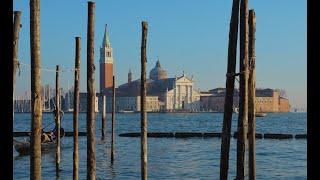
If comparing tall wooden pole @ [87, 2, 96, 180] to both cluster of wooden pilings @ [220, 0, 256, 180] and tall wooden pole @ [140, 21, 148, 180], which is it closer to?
tall wooden pole @ [140, 21, 148, 180]

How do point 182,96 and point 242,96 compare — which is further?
point 182,96

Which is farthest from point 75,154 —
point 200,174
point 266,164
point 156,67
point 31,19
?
point 156,67

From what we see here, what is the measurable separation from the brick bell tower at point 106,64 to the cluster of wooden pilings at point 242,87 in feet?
456

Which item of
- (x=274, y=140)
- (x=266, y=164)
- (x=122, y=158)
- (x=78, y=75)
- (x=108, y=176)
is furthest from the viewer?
(x=274, y=140)

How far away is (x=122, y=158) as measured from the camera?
88.0 feet

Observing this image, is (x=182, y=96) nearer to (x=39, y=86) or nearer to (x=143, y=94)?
(x=143, y=94)

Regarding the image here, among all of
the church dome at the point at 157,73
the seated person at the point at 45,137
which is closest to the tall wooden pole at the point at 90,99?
the seated person at the point at 45,137

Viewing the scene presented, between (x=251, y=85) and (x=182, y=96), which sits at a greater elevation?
(x=182, y=96)

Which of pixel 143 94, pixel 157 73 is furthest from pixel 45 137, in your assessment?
pixel 157 73

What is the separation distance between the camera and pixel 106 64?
150125mm

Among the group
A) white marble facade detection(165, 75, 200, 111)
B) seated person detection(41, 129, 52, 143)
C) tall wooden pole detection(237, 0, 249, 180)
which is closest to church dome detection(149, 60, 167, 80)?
white marble facade detection(165, 75, 200, 111)

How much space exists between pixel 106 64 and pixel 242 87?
144157mm
